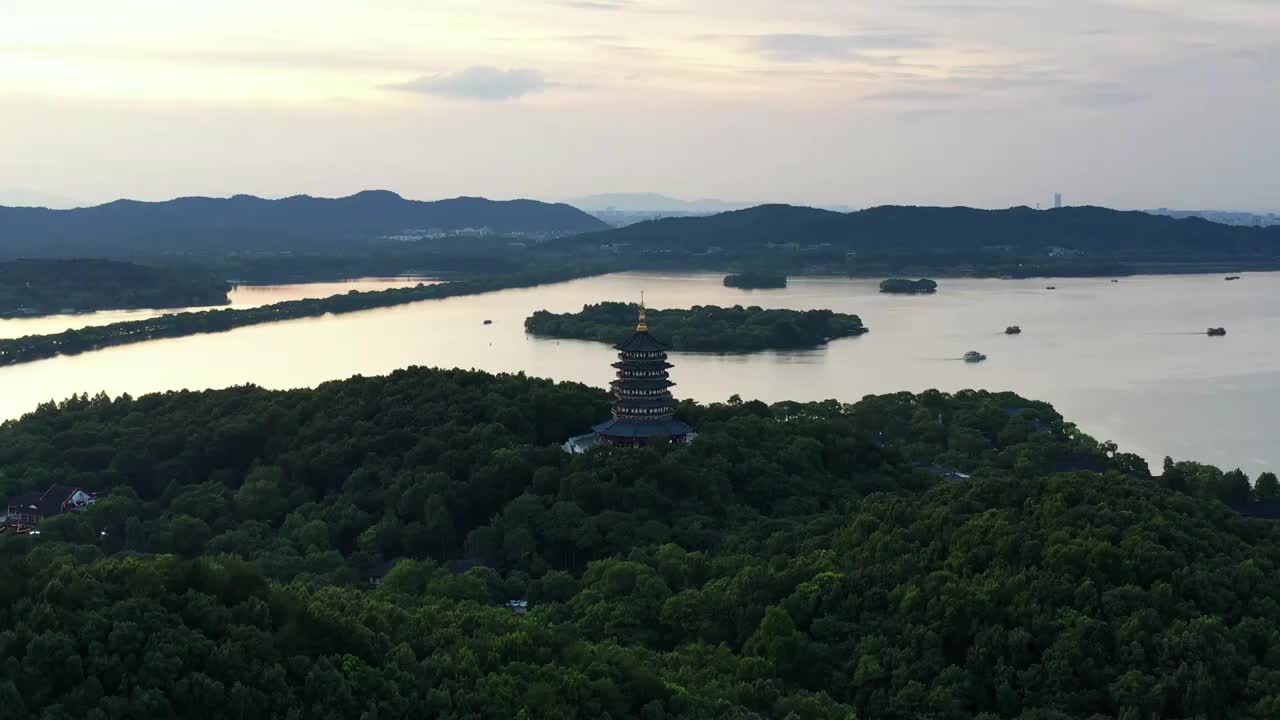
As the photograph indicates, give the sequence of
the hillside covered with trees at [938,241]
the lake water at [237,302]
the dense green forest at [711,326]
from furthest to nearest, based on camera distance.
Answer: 1. the hillside covered with trees at [938,241]
2. the lake water at [237,302]
3. the dense green forest at [711,326]

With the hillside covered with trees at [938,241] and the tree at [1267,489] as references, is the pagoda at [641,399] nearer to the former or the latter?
the tree at [1267,489]

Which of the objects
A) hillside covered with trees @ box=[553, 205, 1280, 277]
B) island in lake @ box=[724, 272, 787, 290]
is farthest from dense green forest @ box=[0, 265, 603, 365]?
hillside covered with trees @ box=[553, 205, 1280, 277]

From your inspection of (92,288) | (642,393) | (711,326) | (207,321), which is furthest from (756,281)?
(642,393)

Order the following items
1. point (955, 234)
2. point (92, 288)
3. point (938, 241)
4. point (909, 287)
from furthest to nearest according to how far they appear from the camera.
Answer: point (955, 234)
point (938, 241)
point (909, 287)
point (92, 288)

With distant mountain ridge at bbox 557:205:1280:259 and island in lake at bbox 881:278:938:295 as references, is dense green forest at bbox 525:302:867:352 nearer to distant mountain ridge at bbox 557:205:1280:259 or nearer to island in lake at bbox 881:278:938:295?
island in lake at bbox 881:278:938:295

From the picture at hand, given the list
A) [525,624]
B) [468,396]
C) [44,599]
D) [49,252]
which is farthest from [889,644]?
[49,252]

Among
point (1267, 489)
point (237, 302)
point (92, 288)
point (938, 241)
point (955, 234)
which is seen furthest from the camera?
point (955, 234)

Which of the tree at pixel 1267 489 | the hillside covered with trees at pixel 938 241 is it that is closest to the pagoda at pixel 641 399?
the tree at pixel 1267 489

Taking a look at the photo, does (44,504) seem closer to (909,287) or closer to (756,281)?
(909,287)
